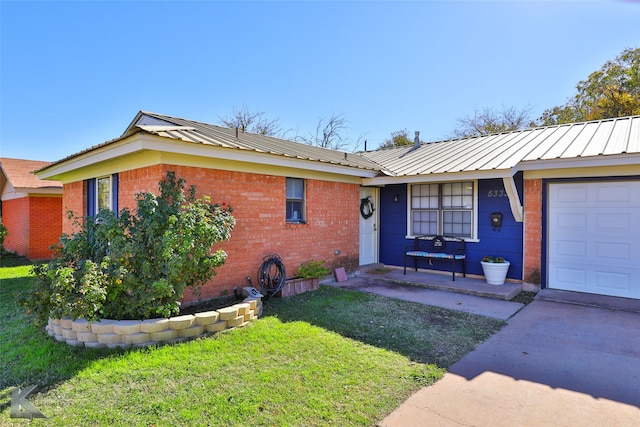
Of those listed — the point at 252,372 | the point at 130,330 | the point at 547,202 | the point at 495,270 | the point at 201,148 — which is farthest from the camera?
the point at 495,270

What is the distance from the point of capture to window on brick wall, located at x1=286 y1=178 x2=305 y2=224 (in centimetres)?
754

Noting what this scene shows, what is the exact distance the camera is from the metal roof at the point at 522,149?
21.8 feet

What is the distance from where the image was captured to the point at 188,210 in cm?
520

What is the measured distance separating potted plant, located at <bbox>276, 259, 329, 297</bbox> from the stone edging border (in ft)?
7.19

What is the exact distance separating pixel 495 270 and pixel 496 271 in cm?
3

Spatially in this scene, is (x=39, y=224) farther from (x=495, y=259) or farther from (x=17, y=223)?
(x=495, y=259)

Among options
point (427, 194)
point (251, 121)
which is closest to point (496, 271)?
point (427, 194)

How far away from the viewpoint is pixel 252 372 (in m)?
3.61

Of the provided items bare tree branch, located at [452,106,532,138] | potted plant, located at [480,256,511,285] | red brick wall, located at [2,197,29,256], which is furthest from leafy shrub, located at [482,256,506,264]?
Answer: bare tree branch, located at [452,106,532,138]

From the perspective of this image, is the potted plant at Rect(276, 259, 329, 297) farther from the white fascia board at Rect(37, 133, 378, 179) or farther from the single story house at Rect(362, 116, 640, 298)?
the single story house at Rect(362, 116, 640, 298)

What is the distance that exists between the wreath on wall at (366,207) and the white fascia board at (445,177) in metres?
0.55

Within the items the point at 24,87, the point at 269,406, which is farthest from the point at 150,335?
the point at 24,87

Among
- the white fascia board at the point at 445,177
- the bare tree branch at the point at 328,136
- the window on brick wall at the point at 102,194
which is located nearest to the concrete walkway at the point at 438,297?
the white fascia board at the point at 445,177

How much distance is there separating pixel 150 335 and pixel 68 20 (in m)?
8.15
